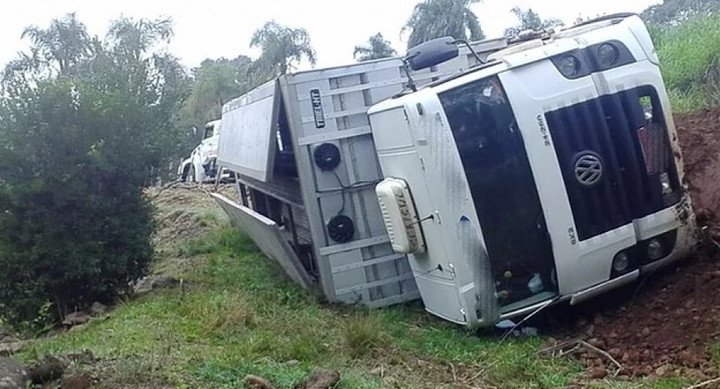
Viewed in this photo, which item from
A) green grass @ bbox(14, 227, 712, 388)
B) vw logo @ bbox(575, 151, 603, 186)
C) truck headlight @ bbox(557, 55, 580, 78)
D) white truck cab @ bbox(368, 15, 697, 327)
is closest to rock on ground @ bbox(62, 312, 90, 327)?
green grass @ bbox(14, 227, 712, 388)

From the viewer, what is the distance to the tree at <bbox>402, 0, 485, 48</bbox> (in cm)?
2959

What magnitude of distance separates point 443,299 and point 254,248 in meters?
5.11

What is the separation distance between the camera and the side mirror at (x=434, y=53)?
22.5 ft

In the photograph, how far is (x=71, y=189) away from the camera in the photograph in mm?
8492

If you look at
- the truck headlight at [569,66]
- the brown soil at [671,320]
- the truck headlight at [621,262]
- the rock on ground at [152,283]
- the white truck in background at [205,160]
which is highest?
the white truck in background at [205,160]

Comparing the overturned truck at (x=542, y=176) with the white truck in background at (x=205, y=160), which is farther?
the white truck in background at (x=205, y=160)

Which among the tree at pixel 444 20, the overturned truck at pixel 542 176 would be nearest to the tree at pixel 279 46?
the tree at pixel 444 20

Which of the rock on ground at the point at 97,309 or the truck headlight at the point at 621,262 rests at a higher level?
the rock on ground at the point at 97,309

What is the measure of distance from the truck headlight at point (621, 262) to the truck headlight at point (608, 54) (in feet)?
4.33

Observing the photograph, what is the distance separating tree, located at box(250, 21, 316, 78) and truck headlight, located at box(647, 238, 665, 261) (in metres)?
32.2

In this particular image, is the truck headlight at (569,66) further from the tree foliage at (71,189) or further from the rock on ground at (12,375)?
the tree foliage at (71,189)

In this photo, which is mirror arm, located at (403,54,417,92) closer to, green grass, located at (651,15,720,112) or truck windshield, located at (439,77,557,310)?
truck windshield, located at (439,77,557,310)

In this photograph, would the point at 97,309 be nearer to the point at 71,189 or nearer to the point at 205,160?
the point at 71,189

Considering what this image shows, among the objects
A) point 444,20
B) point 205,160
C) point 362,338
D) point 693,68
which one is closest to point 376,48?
point 444,20
